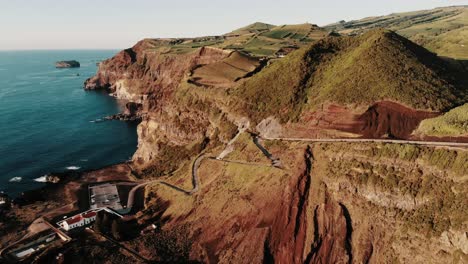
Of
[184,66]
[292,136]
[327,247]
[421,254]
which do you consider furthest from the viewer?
[184,66]

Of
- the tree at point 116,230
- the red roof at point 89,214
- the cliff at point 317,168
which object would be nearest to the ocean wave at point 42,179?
the cliff at point 317,168

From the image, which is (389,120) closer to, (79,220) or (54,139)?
(79,220)

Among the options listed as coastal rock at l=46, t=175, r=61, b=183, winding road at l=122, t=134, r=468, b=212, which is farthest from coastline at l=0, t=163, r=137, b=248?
winding road at l=122, t=134, r=468, b=212

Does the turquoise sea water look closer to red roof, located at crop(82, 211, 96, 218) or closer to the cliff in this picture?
the cliff

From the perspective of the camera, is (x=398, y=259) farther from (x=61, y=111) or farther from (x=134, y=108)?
(x=61, y=111)

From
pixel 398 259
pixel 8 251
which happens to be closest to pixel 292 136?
pixel 398 259

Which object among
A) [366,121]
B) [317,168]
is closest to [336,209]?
[317,168]
